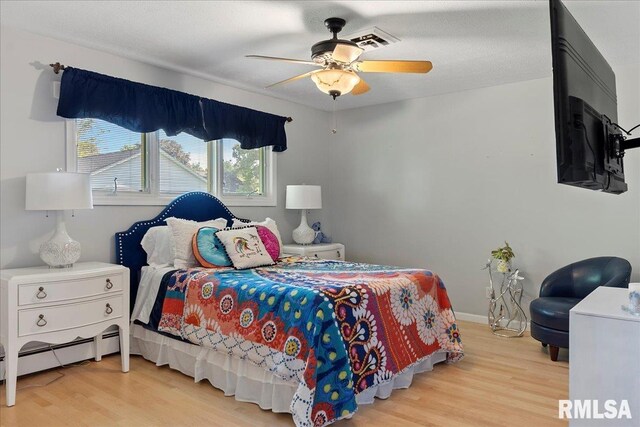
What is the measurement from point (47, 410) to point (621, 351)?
2866 millimetres

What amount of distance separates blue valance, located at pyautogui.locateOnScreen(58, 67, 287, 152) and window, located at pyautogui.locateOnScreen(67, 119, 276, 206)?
0.18 metres

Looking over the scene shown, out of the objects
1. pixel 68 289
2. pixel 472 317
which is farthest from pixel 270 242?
pixel 472 317

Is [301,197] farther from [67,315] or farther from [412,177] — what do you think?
[67,315]

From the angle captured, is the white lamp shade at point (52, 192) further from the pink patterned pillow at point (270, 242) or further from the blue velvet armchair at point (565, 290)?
the blue velvet armchair at point (565, 290)

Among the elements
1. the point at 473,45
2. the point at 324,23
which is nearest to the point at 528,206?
the point at 473,45

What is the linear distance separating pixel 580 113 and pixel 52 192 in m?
2.96

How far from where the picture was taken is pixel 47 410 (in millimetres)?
2549

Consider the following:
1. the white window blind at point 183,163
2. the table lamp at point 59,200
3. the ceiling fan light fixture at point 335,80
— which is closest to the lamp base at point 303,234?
the white window blind at point 183,163

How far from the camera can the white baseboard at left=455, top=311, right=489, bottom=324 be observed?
4.53 m

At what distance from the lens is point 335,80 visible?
2.96m

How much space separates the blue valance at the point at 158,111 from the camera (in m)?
3.27

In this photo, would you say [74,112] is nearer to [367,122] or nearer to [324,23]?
[324,23]

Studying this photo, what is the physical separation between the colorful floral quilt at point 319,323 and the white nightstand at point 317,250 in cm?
112

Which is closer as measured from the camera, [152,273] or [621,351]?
[621,351]
